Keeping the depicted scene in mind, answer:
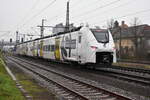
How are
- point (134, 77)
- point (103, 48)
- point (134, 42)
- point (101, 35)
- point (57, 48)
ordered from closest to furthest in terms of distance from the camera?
point (134, 77) → point (103, 48) → point (101, 35) → point (57, 48) → point (134, 42)

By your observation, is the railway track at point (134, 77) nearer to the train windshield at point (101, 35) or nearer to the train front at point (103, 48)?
the train front at point (103, 48)

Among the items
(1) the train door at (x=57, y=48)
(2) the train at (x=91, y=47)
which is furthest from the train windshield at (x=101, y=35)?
(1) the train door at (x=57, y=48)

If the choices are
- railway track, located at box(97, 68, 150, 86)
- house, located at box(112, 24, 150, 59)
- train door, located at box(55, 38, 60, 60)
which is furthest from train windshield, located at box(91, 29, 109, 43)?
house, located at box(112, 24, 150, 59)

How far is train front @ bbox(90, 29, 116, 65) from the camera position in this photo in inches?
723

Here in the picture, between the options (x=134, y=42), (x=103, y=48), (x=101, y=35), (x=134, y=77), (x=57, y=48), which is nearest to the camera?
(x=134, y=77)

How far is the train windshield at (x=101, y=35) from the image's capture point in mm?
18847

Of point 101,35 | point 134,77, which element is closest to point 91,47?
point 101,35

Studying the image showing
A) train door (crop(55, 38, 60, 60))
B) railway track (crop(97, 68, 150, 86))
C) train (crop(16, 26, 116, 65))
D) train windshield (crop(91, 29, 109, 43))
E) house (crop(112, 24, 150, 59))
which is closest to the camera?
railway track (crop(97, 68, 150, 86))

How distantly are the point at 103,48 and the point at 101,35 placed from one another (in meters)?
1.19

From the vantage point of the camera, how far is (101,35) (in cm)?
1917

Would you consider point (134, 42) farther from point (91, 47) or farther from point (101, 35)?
point (91, 47)

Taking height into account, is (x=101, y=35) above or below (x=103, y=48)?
above

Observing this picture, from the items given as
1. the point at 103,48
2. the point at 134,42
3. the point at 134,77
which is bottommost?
the point at 134,77

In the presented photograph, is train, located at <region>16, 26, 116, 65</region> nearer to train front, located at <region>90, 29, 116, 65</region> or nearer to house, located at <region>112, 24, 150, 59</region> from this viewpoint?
train front, located at <region>90, 29, 116, 65</region>
